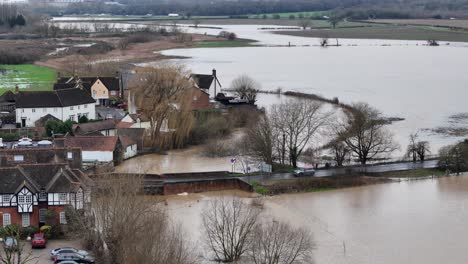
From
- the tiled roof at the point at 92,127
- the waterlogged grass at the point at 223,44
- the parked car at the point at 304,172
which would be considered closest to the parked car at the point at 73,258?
the parked car at the point at 304,172

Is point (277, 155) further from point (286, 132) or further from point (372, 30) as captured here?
point (372, 30)

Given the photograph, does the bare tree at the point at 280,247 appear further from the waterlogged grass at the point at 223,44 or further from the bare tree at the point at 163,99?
the waterlogged grass at the point at 223,44

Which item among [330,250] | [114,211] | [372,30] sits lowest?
[330,250]

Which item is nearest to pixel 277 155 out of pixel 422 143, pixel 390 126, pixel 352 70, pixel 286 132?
pixel 286 132

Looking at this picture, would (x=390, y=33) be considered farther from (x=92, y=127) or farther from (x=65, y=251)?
(x=65, y=251)

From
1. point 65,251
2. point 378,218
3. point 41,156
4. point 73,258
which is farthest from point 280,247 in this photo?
point 41,156

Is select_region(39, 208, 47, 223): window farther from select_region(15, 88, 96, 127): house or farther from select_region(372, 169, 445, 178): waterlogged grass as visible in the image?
select_region(15, 88, 96, 127): house

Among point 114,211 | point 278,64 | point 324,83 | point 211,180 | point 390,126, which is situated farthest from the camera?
point 278,64

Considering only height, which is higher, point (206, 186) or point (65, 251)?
point (206, 186)
